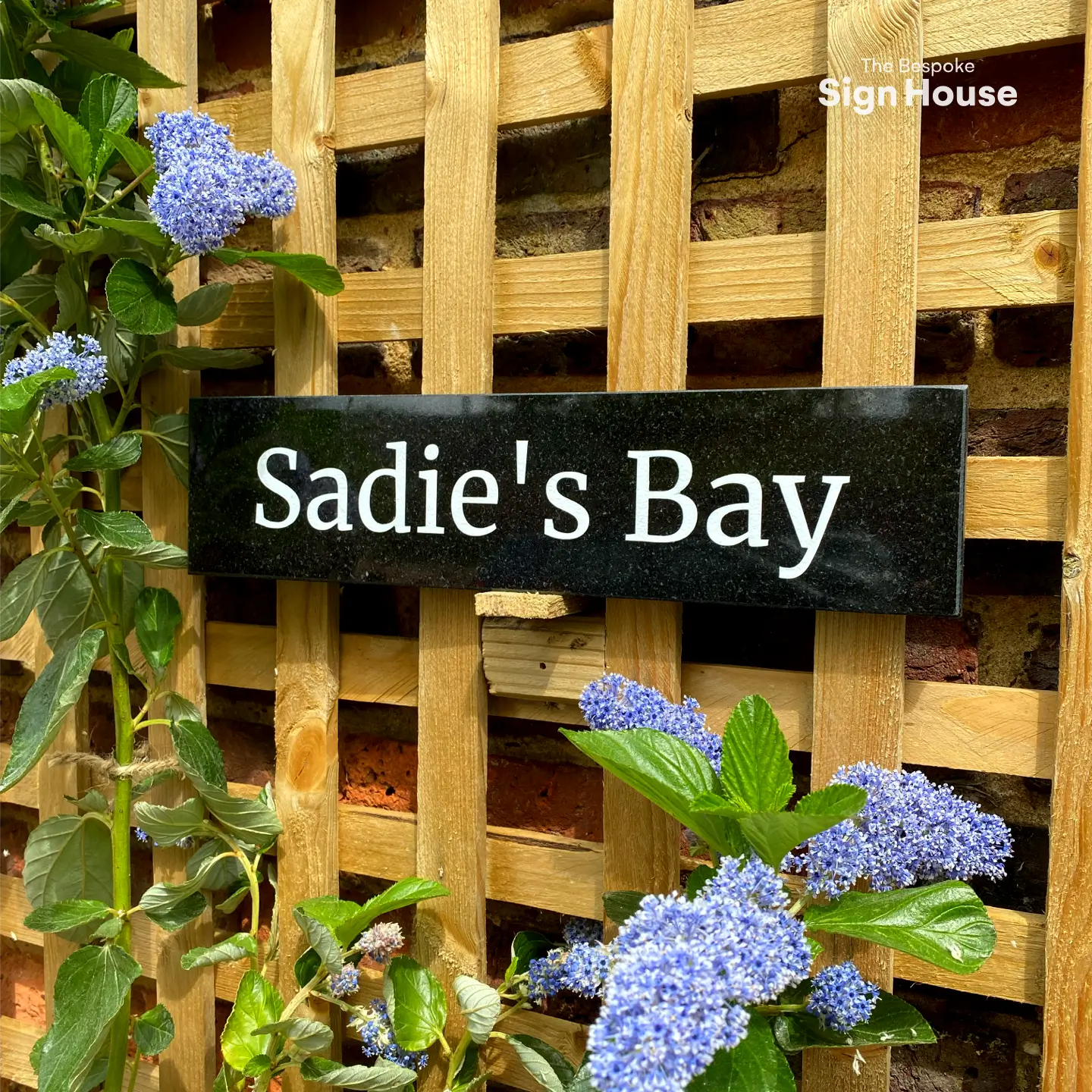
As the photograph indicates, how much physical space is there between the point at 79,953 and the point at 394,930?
1.13 ft

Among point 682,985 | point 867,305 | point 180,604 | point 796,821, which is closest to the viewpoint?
point 682,985

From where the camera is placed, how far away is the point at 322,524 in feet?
3.34

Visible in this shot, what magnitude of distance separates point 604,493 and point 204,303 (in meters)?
0.52

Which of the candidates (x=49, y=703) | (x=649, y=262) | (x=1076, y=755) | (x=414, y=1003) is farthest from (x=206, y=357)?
(x=1076, y=755)

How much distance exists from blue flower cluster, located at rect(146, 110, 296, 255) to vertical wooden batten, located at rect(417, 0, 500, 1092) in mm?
166

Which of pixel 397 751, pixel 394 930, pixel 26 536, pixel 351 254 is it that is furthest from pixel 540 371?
pixel 26 536

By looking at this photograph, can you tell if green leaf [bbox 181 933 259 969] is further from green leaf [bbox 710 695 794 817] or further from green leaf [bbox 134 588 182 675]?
green leaf [bbox 710 695 794 817]

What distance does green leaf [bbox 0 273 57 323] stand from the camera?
42.5 inches

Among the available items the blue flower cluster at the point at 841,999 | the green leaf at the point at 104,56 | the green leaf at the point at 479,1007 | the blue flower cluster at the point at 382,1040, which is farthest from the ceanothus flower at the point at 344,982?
the green leaf at the point at 104,56

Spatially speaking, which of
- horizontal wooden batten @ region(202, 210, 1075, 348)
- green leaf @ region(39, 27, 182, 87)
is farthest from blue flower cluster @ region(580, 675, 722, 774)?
green leaf @ region(39, 27, 182, 87)

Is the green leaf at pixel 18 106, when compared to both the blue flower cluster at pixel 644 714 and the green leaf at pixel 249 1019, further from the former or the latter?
the green leaf at pixel 249 1019

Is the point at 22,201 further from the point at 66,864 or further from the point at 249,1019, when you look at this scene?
the point at 249,1019

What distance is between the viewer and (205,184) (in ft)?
2.99

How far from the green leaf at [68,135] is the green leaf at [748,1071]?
101cm
